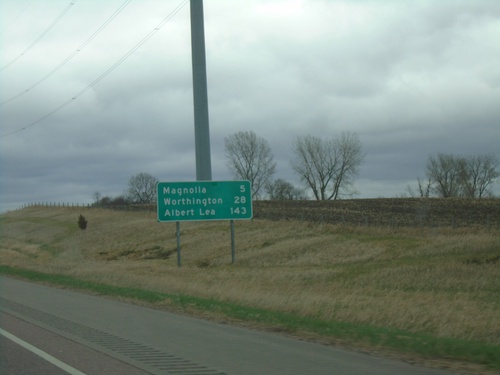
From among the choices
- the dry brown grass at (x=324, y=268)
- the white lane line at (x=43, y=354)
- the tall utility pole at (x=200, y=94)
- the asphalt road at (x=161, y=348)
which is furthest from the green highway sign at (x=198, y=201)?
the white lane line at (x=43, y=354)

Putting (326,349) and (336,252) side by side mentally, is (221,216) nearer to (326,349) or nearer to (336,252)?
(336,252)

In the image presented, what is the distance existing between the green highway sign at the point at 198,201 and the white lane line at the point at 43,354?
2290cm

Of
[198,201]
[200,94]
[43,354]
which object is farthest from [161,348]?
[198,201]

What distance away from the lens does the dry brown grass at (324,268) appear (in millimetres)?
16406

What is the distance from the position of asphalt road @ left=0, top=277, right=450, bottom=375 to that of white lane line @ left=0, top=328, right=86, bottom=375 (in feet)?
0.34

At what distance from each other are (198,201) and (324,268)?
7.75m

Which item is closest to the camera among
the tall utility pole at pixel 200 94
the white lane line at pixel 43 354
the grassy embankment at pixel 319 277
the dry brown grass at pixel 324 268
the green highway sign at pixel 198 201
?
the white lane line at pixel 43 354

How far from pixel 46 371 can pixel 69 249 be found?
194 ft

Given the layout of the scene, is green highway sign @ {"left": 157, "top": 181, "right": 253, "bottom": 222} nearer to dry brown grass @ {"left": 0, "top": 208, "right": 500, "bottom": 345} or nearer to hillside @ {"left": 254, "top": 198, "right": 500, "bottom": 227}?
dry brown grass @ {"left": 0, "top": 208, "right": 500, "bottom": 345}

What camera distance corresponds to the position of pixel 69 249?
217 feet

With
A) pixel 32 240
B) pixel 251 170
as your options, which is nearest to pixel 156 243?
pixel 32 240

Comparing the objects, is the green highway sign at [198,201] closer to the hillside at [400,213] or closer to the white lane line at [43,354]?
the hillside at [400,213]

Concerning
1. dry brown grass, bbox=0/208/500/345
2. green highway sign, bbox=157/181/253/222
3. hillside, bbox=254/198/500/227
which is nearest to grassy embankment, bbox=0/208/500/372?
dry brown grass, bbox=0/208/500/345

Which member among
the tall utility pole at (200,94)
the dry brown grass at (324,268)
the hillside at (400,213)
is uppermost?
the tall utility pole at (200,94)
